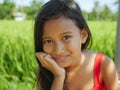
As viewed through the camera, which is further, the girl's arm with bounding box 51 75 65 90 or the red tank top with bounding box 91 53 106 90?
the red tank top with bounding box 91 53 106 90

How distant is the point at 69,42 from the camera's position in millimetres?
2100

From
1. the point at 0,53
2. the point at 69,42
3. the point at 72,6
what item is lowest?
the point at 0,53

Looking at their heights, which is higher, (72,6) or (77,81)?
(72,6)

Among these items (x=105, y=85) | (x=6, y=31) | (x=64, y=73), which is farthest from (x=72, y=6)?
(x=6, y=31)

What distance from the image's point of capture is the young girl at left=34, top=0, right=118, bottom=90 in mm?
2100

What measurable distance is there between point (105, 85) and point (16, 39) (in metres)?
2.42

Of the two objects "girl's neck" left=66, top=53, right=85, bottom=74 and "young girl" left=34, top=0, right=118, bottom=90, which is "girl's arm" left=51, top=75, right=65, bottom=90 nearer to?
"young girl" left=34, top=0, right=118, bottom=90

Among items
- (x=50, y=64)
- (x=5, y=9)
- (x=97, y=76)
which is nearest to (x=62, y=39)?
(x=50, y=64)

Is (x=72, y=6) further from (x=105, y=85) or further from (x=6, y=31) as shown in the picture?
(x=6, y=31)

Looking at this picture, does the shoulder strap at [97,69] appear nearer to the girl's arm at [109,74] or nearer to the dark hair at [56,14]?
the girl's arm at [109,74]

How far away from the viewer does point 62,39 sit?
82.5 inches

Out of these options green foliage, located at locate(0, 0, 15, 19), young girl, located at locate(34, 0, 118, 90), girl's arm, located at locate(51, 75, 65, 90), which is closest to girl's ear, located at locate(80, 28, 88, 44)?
young girl, located at locate(34, 0, 118, 90)

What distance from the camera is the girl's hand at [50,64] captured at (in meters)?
2.16

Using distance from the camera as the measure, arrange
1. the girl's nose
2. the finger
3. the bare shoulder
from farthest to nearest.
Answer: the bare shoulder, the finger, the girl's nose
